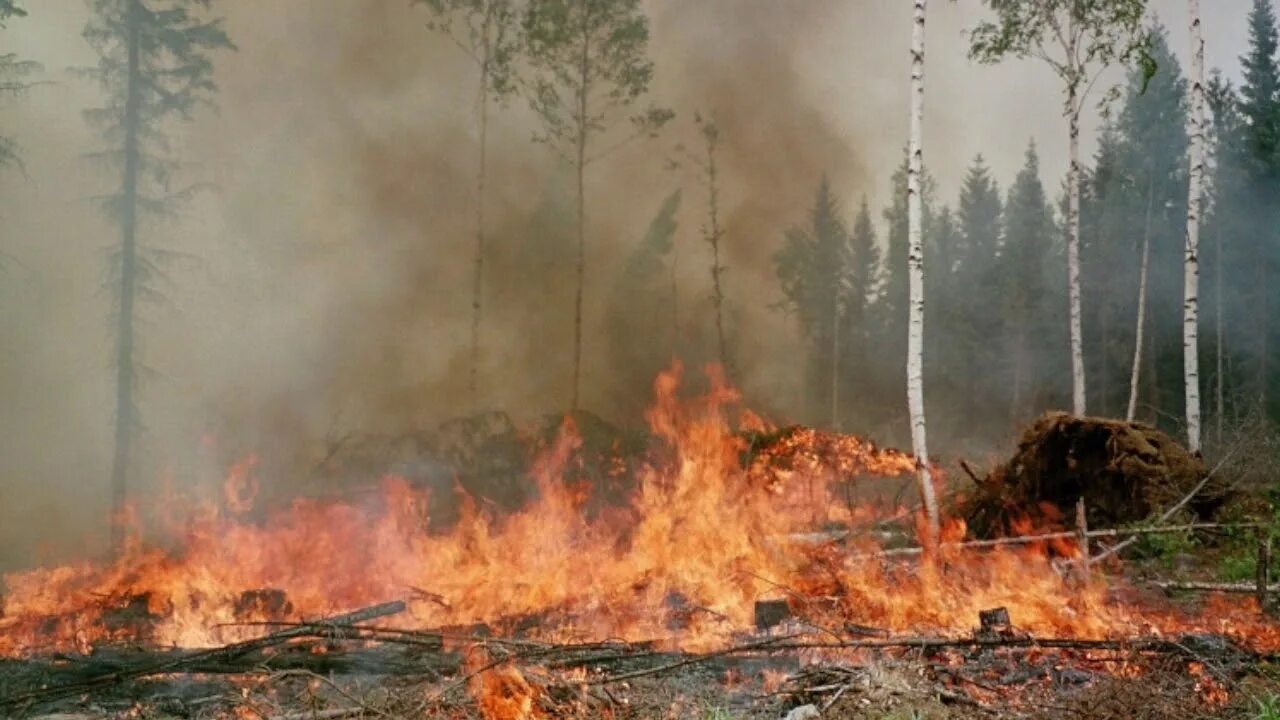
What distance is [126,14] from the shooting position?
16.4 m

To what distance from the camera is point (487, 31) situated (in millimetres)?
24953

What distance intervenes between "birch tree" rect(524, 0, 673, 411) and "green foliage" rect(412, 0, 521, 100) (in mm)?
580

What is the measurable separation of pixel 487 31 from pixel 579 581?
2088cm

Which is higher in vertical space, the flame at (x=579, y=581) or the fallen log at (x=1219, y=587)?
the fallen log at (x=1219, y=587)

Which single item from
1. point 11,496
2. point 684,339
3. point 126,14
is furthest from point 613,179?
point 11,496

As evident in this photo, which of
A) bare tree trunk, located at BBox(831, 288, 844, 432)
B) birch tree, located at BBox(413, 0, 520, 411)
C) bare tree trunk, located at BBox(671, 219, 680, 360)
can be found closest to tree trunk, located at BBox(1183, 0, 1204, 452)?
birch tree, located at BBox(413, 0, 520, 411)

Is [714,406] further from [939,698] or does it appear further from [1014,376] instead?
[1014,376]

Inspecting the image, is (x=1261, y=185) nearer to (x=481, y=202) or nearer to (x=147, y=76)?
(x=481, y=202)

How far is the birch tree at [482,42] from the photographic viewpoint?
24.8m

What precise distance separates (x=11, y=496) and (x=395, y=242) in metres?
11.9

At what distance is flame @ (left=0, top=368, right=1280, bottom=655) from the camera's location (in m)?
7.65

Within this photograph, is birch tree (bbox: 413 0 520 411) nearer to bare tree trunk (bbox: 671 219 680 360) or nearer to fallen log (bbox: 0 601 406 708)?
bare tree trunk (bbox: 671 219 680 360)

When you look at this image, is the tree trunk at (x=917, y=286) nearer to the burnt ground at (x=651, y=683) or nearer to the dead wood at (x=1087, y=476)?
the dead wood at (x=1087, y=476)

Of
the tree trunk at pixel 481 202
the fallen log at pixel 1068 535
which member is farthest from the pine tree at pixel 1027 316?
the fallen log at pixel 1068 535
